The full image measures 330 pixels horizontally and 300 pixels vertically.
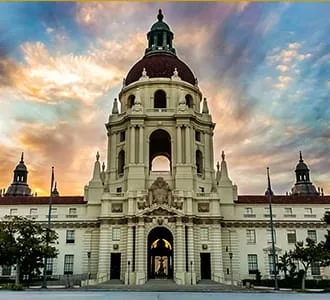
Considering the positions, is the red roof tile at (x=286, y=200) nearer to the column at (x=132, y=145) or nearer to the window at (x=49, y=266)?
the column at (x=132, y=145)

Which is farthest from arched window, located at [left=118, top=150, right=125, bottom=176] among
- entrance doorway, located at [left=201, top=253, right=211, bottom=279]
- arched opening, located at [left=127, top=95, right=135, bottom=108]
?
entrance doorway, located at [left=201, top=253, right=211, bottom=279]

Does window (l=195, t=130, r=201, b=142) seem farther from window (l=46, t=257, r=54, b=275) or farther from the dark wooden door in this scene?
window (l=46, t=257, r=54, b=275)

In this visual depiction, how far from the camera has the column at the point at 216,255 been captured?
1905 inches

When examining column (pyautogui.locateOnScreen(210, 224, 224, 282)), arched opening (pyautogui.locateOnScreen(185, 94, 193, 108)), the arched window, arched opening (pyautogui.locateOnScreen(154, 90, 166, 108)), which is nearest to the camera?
column (pyautogui.locateOnScreen(210, 224, 224, 282))

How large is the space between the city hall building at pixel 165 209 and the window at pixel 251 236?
0.11m

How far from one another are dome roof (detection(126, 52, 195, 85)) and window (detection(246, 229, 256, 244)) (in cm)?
2155

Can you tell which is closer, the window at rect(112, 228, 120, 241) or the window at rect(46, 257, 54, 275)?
the window at rect(112, 228, 120, 241)

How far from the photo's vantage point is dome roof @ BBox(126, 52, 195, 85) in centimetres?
6044

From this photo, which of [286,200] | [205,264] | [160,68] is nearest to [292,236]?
[286,200]

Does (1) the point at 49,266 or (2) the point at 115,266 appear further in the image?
(1) the point at 49,266

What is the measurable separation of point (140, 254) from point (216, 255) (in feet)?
27.1

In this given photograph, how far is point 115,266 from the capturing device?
50.0 m

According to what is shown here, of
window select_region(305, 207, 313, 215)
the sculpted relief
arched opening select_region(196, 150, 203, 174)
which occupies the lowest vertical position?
window select_region(305, 207, 313, 215)

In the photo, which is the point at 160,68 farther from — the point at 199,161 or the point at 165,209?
the point at 165,209
